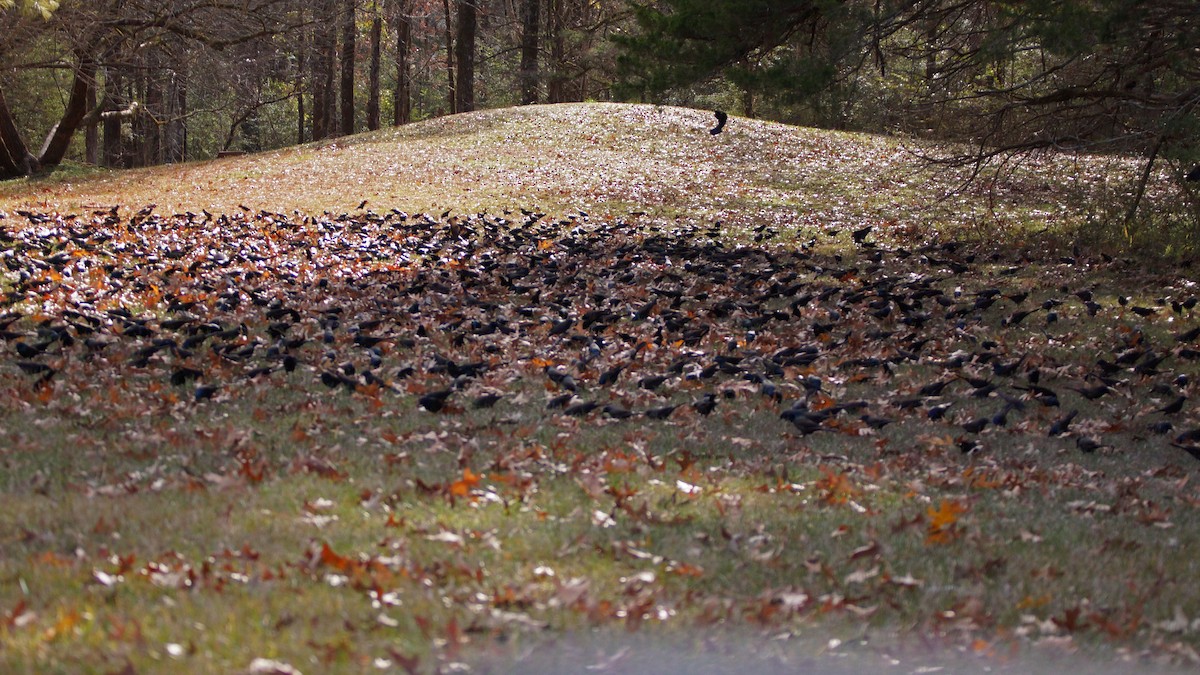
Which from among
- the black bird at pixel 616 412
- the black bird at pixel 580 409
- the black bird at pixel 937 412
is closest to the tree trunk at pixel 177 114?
the black bird at pixel 580 409

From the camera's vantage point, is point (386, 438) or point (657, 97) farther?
point (657, 97)

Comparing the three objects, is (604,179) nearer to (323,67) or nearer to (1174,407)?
(1174,407)

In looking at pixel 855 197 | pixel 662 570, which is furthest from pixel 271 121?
pixel 662 570

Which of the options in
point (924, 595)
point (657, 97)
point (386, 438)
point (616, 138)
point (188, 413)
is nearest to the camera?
point (924, 595)

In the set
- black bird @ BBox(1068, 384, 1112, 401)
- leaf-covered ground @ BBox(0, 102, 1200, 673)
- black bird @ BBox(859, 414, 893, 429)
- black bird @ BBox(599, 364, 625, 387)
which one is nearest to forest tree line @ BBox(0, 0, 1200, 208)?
leaf-covered ground @ BBox(0, 102, 1200, 673)

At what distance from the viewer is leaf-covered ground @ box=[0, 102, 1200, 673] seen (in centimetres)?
375

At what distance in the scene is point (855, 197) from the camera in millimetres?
21859

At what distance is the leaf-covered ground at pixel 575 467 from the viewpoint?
375cm

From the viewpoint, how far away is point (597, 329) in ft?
33.1

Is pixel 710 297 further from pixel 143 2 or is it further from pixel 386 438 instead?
pixel 143 2

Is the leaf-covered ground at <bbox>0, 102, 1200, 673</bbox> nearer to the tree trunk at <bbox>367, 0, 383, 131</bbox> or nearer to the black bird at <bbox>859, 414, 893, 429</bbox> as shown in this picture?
the black bird at <bbox>859, 414, 893, 429</bbox>

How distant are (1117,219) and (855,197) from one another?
719cm

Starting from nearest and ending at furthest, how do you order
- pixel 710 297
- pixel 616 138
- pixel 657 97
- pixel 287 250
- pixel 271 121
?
pixel 710 297 < pixel 287 250 < pixel 657 97 < pixel 616 138 < pixel 271 121

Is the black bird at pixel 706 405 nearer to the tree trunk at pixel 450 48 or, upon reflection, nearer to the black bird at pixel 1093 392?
the black bird at pixel 1093 392
